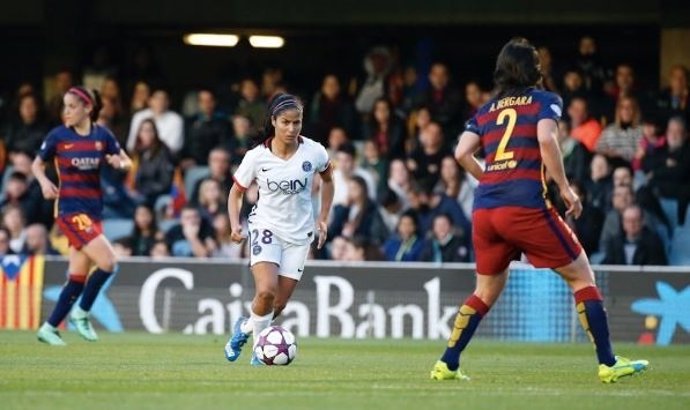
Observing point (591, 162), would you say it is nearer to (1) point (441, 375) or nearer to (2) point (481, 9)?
(2) point (481, 9)

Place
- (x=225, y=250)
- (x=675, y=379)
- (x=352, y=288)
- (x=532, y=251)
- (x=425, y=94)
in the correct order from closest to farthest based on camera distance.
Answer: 1. (x=532, y=251)
2. (x=675, y=379)
3. (x=352, y=288)
4. (x=225, y=250)
5. (x=425, y=94)

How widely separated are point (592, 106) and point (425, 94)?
2.54m

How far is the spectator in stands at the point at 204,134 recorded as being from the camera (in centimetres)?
2345

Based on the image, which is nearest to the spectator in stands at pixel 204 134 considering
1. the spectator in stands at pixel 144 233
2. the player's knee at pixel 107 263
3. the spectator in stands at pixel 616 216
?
the spectator in stands at pixel 144 233

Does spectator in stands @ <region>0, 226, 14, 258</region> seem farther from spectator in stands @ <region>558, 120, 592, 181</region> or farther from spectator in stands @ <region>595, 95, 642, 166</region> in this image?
spectator in stands @ <region>595, 95, 642, 166</region>

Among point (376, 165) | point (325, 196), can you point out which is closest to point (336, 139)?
point (376, 165)

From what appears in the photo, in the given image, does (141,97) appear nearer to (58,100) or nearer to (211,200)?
(58,100)

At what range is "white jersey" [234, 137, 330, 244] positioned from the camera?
13.1 m

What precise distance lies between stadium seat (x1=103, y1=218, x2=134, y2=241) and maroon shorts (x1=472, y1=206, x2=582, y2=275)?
12.1 m

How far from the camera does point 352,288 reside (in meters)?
19.8

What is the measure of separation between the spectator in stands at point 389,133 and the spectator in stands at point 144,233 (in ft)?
10.3

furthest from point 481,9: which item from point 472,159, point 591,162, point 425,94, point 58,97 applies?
point 472,159

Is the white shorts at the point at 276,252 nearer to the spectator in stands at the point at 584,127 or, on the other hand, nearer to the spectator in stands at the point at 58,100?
the spectator in stands at the point at 584,127

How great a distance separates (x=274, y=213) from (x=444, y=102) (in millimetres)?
10078
